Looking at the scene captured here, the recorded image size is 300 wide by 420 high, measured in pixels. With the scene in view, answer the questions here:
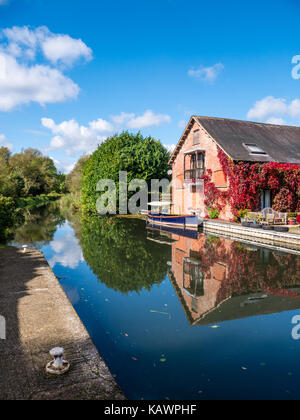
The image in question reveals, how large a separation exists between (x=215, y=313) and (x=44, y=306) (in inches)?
161

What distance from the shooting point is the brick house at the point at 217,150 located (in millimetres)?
23953

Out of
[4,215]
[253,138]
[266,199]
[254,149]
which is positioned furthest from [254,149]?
[4,215]

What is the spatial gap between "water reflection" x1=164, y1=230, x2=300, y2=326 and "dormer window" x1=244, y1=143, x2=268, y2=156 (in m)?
11.7

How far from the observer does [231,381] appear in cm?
446

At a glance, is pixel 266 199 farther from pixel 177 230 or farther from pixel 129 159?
pixel 129 159

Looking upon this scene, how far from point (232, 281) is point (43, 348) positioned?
6.50 m

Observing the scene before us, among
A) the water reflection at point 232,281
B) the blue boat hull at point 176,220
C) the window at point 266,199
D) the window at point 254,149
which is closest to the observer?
the water reflection at point 232,281

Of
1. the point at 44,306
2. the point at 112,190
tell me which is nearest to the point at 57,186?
the point at 112,190

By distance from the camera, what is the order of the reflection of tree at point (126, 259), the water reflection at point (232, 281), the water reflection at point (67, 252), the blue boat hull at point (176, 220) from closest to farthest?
the water reflection at point (232, 281), the reflection of tree at point (126, 259), the water reflection at point (67, 252), the blue boat hull at point (176, 220)

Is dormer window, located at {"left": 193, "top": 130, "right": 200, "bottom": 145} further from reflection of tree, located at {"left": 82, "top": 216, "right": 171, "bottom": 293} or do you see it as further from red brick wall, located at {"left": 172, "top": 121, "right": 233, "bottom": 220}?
reflection of tree, located at {"left": 82, "top": 216, "right": 171, "bottom": 293}

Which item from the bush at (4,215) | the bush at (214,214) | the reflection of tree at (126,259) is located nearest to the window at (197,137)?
the bush at (214,214)

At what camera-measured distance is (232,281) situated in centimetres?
948

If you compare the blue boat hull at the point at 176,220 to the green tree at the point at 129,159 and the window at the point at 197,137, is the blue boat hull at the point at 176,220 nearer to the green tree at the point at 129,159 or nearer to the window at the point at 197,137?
the window at the point at 197,137

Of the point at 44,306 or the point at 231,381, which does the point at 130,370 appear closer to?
the point at 231,381
